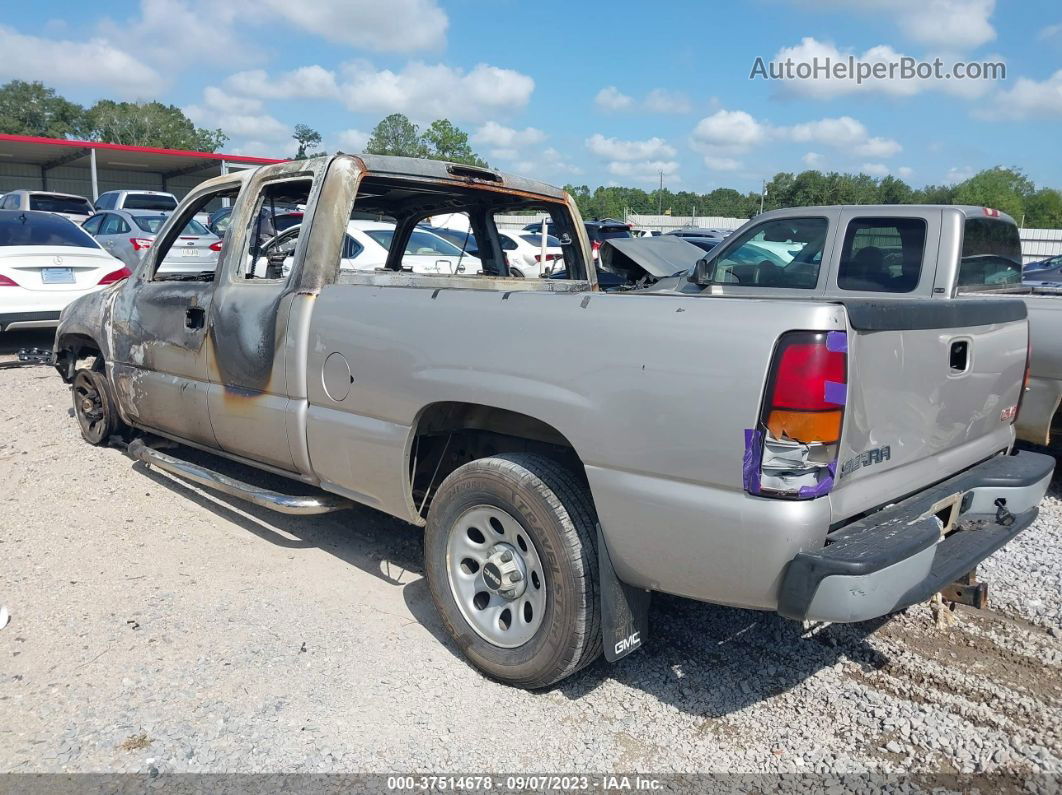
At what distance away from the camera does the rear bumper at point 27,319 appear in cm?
841

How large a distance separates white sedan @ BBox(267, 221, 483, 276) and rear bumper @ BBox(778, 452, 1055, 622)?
2.66 meters

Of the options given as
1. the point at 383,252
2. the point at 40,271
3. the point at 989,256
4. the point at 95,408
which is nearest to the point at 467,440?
the point at 95,408

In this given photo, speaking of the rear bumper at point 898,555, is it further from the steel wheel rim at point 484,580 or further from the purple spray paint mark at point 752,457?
the steel wheel rim at point 484,580

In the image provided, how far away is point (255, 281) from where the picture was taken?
4164mm

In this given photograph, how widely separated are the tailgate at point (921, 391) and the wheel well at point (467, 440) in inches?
39.3

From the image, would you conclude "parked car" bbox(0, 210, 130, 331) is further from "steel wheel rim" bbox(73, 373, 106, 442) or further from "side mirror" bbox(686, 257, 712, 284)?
"side mirror" bbox(686, 257, 712, 284)

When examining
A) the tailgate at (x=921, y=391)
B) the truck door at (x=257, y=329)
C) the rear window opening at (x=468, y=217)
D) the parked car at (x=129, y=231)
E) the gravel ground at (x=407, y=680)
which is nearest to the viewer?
the tailgate at (x=921, y=391)

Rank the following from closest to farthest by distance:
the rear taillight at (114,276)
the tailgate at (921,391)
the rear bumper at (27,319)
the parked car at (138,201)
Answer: the tailgate at (921,391) → the rear bumper at (27,319) → the rear taillight at (114,276) → the parked car at (138,201)

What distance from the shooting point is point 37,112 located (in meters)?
89.9

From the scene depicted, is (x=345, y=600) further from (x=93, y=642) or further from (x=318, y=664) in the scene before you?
(x=93, y=642)

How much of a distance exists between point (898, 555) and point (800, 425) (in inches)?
19.5

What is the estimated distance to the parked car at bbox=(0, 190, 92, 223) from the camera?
1972 cm

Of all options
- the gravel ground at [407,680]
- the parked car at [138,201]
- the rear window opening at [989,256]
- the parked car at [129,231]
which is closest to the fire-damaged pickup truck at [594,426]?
the gravel ground at [407,680]

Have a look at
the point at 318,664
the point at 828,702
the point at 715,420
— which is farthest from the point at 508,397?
the point at 828,702
